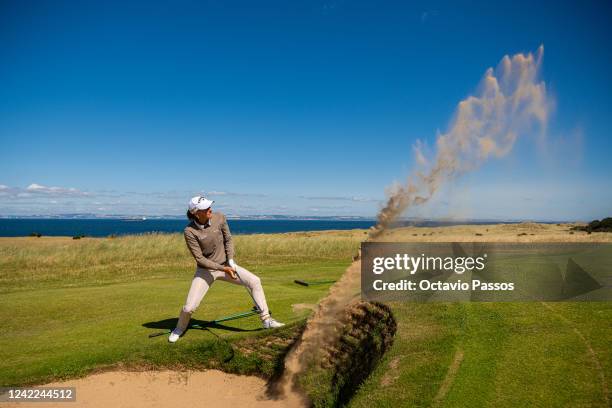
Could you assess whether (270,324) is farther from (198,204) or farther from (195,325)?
(198,204)

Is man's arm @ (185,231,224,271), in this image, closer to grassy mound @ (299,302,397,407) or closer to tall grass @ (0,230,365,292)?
grassy mound @ (299,302,397,407)

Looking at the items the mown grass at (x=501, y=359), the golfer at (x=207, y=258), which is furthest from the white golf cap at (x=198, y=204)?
the mown grass at (x=501, y=359)

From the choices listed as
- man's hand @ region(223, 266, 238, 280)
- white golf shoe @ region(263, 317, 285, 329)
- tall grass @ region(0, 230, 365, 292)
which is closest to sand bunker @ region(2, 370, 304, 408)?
white golf shoe @ region(263, 317, 285, 329)

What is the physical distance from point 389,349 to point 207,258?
347 cm

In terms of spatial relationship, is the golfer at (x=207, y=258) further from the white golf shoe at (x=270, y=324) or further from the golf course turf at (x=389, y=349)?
the golf course turf at (x=389, y=349)

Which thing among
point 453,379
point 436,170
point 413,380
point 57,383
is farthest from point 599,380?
point 57,383

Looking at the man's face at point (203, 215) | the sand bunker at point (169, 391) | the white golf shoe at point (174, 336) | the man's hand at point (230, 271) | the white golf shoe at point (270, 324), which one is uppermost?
the man's face at point (203, 215)

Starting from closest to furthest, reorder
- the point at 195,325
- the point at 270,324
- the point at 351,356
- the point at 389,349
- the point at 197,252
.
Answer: the point at 389,349 < the point at 351,356 < the point at 197,252 < the point at 270,324 < the point at 195,325

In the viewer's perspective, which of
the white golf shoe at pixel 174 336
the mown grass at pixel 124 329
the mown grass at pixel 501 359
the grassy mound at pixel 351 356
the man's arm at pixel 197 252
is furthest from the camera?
the man's arm at pixel 197 252

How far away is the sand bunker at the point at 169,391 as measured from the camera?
5.80 meters

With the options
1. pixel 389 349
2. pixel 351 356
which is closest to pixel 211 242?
pixel 351 356

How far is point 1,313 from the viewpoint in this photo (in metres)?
9.07

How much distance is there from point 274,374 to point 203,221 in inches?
105

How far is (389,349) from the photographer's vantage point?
5.41m
